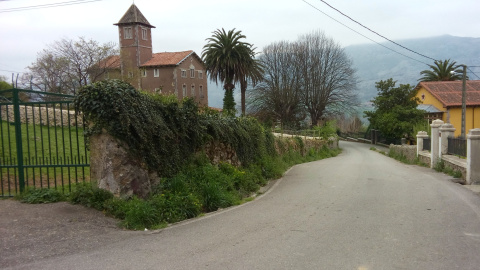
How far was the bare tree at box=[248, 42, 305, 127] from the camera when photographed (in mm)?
60156

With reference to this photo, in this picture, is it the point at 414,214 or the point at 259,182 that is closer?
the point at 414,214

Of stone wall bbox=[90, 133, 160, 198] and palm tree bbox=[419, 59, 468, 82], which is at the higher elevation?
palm tree bbox=[419, 59, 468, 82]

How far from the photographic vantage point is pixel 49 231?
6.25m

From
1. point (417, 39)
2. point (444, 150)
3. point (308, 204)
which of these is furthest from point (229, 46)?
point (417, 39)

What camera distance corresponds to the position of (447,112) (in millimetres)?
50562

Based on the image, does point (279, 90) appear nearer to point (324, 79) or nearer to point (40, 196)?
point (324, 79)

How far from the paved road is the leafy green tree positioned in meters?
41.9

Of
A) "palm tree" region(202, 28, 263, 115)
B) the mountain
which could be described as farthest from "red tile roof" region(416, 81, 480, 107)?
the mountain

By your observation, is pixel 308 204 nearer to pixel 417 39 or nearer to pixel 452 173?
pixel 452 173

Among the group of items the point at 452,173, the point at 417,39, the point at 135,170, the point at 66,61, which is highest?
the point at 417,39

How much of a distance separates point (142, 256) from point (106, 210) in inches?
85.5

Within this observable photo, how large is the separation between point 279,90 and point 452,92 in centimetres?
2426

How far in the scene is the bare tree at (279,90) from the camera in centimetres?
6016

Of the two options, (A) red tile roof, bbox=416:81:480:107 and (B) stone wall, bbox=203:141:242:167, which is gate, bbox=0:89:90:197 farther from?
(A) red tile roof, bbox=416:81:480:107
